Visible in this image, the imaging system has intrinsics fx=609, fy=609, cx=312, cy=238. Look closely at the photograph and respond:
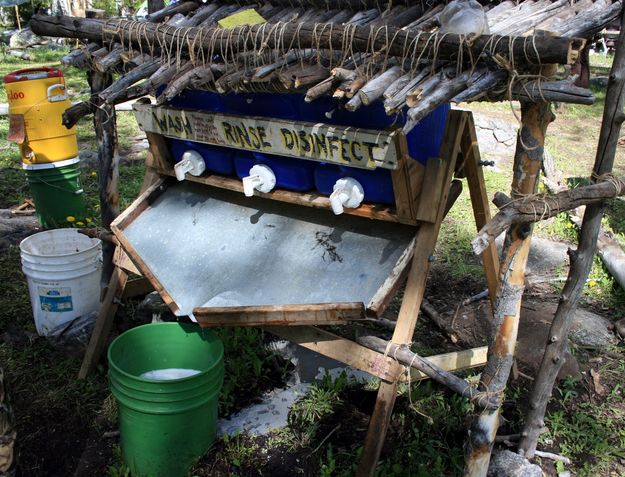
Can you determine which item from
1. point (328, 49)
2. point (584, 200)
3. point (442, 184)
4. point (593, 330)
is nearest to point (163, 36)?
point (328, 49)

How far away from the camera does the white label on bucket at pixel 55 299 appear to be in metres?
3.92

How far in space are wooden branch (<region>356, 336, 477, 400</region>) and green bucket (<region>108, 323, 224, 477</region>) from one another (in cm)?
83

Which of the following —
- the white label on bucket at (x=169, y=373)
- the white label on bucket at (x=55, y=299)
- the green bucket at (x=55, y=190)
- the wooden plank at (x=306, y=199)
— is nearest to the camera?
the wooden plank at (x=306, y=199)

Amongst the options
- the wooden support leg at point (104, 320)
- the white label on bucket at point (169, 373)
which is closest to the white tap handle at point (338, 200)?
the white label on bucket at point (169, 373)

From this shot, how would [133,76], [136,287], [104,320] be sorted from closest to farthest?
[133,76], [104,320], [136,287]

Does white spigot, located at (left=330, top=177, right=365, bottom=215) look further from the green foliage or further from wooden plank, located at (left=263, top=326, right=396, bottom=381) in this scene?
the green foliage

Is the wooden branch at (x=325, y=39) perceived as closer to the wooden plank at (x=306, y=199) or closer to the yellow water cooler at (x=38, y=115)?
the wooden plank at (x=306, y=199)

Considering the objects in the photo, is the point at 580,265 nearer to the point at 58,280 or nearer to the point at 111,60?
the point at 111,60

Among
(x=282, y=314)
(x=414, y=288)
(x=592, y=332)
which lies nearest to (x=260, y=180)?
(x=282, y=314)

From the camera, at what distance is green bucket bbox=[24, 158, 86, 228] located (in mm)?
5461

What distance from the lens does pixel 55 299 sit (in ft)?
12.9

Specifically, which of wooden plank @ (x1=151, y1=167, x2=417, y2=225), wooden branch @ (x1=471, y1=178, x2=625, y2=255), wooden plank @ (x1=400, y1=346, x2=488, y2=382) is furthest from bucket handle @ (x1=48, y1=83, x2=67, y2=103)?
wooden branch @ (x1=471, y1=178, x2=625, y2=255)

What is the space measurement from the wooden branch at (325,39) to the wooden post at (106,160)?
1.25 ft

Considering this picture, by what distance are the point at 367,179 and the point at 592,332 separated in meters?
2.31
